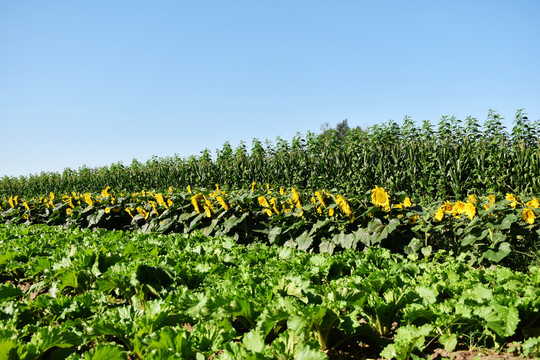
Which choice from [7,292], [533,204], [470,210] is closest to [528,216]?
[533,204]

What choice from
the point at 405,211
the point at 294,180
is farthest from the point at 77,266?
the point at 294,180

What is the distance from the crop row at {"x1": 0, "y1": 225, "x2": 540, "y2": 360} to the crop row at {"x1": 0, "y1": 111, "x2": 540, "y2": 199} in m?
5.28

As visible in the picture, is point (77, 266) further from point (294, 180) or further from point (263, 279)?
point (294, 180)

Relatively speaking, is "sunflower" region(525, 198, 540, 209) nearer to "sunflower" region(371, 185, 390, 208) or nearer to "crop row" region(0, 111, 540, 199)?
"sunflower" region(371, 185, 390, 208)

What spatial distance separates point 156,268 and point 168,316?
829 millimetres

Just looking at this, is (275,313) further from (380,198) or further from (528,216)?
(528,216)

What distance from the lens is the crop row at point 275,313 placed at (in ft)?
5.27

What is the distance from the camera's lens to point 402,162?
27.5 feet

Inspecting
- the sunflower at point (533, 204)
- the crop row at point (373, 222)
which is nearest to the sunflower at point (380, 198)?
the crop row at point (373, 222)

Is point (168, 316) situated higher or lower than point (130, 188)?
lower

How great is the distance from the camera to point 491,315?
1.78 meters

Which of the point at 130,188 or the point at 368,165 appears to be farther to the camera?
the point at 130,188

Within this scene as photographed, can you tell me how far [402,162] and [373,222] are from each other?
4692 mm

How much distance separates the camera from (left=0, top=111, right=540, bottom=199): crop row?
288 inches
